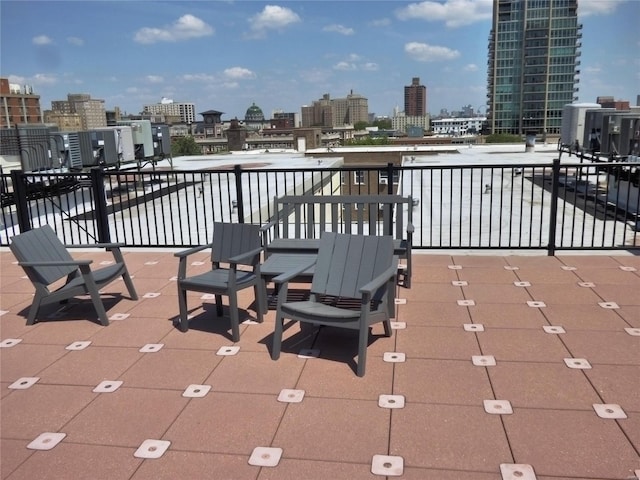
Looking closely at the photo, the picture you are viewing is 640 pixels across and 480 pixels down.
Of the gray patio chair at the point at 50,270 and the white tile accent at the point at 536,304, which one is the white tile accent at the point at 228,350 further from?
the white tile accent at the point at 536,304

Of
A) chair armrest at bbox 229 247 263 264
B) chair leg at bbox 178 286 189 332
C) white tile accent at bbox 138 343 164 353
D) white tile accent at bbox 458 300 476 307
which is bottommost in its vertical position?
white tile accent at bbox 138 343 164 353

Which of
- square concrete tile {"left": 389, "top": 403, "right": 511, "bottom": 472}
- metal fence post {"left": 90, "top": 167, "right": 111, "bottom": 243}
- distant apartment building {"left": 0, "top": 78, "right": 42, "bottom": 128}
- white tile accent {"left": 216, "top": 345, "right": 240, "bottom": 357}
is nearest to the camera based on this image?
square concrete tile {"left": 389, "top": 403, "right": 511, "bottom": 472}

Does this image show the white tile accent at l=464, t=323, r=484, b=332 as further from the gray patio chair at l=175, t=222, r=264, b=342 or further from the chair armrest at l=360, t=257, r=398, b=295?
the gray patio chair at l=175, t=222, r=264, b=342

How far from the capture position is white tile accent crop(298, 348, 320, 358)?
4.29 metres

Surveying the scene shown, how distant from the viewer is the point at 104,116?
315 ft

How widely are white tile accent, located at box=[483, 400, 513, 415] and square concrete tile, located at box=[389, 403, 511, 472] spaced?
0.16ft

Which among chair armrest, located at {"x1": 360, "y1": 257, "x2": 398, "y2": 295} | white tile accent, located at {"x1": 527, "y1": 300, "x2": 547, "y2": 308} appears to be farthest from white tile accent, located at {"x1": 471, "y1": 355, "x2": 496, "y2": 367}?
white tile accent, located at {"x1": 527, "y1": 300, "x2": 547, "y2": 308}

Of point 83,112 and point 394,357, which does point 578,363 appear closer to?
point 394,357

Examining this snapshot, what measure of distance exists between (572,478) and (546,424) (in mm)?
512

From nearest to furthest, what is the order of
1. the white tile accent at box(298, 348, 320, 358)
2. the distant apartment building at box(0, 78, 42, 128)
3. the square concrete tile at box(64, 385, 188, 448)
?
the square concrete tile at box(64, 385, 188, 448) < the white tile accent at box(298, 348, 320, 358) < the distant apartment building at box(0, 78, 42, 128)

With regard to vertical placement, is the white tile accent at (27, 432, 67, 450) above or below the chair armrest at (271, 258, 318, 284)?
below

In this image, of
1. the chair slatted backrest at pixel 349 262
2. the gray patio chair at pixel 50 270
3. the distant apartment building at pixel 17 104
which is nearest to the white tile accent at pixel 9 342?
the gray patio chair at pixel 50 270

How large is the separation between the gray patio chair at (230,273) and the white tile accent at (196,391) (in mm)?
823

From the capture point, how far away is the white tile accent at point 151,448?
3.03 m
